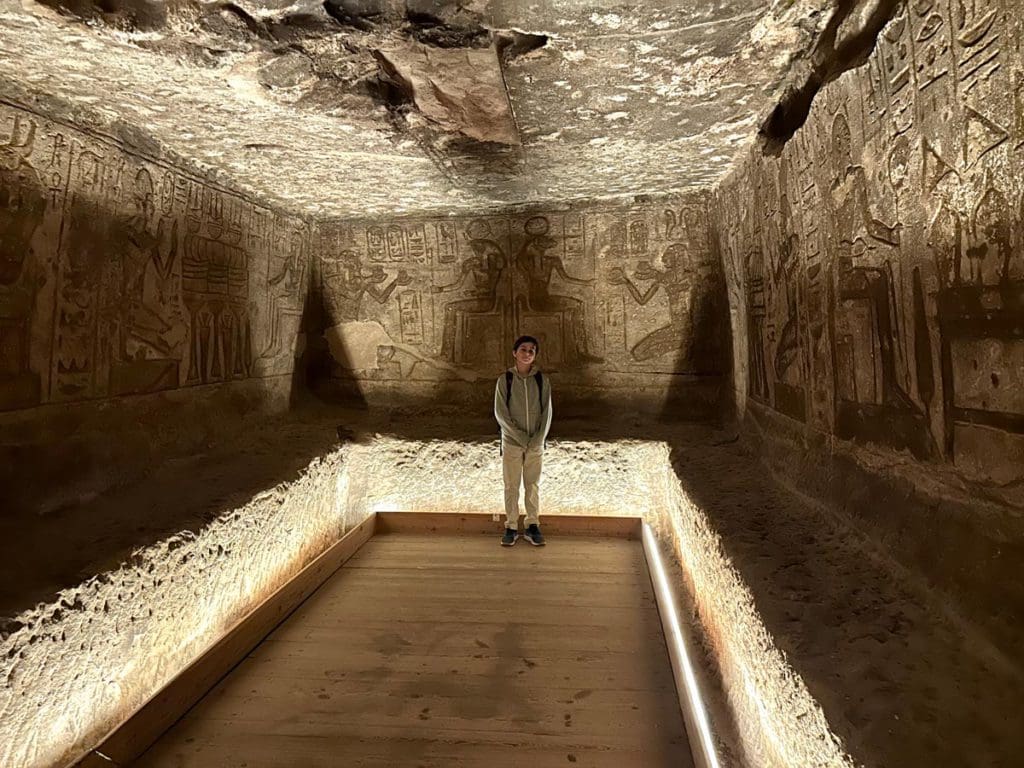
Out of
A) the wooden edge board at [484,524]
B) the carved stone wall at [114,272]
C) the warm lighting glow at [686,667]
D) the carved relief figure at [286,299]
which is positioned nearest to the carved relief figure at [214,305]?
the carved stone wall at [114,272]

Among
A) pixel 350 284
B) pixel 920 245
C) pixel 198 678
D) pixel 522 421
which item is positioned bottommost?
pixel 198 678

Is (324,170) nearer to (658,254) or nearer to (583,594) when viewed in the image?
(658,254)

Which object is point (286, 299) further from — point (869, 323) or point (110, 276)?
point (869, 323)

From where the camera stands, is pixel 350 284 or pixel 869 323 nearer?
pixel 869 323

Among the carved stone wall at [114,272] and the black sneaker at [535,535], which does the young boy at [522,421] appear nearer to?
the black sneaker at [535,535]

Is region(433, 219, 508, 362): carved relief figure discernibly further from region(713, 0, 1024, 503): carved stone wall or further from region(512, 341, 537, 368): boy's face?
region(713, 0, 1024, 503): carved stone wall

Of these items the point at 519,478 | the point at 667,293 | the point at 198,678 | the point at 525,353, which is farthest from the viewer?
the point at 667,293

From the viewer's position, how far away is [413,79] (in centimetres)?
250

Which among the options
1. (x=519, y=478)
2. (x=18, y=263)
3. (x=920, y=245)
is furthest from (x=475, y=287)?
(x=920, y=245)

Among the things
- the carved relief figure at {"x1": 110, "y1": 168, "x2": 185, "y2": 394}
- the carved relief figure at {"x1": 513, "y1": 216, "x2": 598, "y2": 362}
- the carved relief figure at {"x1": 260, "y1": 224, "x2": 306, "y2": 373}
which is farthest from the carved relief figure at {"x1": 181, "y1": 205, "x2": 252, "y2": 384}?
the carved relief figure at {"x1": 513, "y1": 216, "x2": 598, "y2": 362}

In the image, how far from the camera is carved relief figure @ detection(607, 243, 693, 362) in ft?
15.9

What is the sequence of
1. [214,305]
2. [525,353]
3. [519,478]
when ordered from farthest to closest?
[214,305], [519,478], [525,353]

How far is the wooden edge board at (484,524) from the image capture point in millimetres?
4340

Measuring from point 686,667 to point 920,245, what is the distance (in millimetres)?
1903
